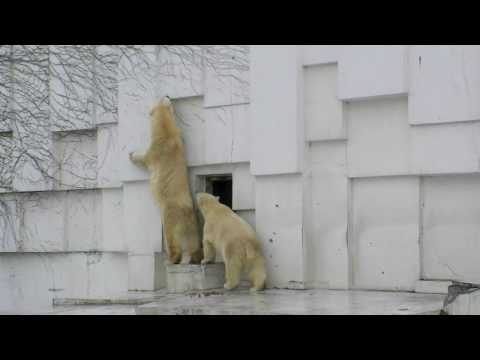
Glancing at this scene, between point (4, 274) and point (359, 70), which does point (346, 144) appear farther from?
point (4, 274)

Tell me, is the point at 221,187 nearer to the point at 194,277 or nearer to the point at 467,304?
the point at 194,277

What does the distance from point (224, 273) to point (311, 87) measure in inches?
72.8

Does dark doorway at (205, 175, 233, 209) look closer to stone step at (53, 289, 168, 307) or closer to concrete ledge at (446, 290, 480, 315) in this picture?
stone step at (53, 289, 168, 307)

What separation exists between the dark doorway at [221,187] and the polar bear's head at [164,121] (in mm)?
621

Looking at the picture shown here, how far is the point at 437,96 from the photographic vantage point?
556 cm

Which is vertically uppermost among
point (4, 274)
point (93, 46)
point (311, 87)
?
point (93, 46)

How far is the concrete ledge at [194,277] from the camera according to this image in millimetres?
6223

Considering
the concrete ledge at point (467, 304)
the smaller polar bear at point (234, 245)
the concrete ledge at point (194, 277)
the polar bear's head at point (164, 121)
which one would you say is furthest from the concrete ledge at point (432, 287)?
the polar bear's head at point (164, 121)

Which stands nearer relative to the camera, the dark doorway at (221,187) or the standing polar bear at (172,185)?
the standing polar bear at (172,185)

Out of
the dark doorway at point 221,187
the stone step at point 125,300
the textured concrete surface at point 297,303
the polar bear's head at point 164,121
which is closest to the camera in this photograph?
the textured concrete surface at point 297,303

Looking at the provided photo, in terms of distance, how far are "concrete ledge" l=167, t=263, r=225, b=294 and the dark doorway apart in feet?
3.32

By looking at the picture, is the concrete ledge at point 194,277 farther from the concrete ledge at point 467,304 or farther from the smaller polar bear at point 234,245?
the concrete ledge at point 467,304

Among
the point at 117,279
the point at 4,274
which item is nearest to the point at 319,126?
the point at 117,279

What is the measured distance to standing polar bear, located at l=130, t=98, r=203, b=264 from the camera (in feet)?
21.7
